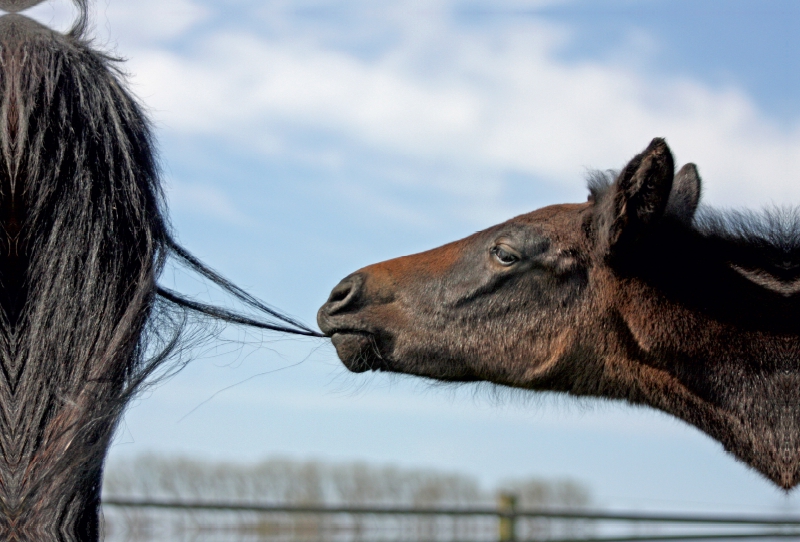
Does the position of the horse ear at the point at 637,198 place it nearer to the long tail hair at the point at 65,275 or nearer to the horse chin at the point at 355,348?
the horse chin at the point at 355,348

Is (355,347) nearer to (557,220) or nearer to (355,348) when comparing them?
(355,348)

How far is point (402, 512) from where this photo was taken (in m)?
7.50

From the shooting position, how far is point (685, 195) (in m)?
4.15

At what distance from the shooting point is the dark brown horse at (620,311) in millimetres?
3592

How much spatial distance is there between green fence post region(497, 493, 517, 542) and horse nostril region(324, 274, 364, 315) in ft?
16.4

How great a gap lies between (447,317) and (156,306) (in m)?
2.33

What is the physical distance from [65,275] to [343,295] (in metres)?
2.42

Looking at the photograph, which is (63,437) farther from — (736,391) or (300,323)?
(736,391)

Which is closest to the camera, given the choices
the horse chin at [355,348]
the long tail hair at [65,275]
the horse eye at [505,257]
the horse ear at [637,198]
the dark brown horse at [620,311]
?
the long tail hair at [65,275]

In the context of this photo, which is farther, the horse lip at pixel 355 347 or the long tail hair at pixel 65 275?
the horse lip at pixel 355 347

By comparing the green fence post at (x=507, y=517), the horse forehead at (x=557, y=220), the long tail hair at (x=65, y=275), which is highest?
the horse forehead at (x=557, y=220)

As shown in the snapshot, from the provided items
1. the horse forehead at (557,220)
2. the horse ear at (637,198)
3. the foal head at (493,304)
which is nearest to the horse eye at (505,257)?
the foal head at (493,304)

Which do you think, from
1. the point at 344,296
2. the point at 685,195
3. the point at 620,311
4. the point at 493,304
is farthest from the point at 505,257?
the point at 685,195

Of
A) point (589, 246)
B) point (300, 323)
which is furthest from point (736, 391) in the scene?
point (300, 323)
